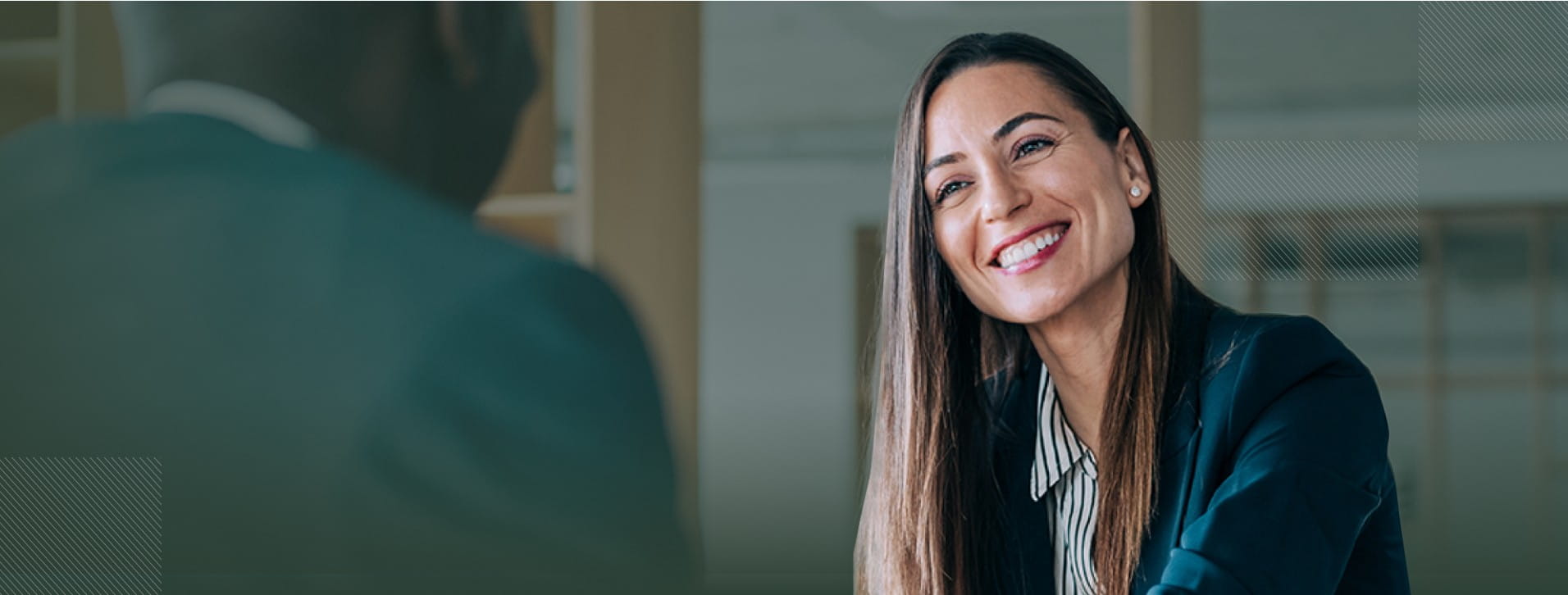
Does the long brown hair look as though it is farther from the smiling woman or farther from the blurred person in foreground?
the blurred person in foreground

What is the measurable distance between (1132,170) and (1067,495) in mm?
272

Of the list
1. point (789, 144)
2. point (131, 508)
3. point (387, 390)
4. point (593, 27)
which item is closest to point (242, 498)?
point (387, 390)

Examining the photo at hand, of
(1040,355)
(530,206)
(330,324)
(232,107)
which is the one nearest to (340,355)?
(330,324)

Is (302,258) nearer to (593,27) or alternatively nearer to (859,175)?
(593,27)

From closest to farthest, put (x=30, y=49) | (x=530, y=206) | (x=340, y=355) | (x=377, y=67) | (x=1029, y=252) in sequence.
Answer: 1. (x=340, y=355)
2. (x=377, y=67)
3. (x=1029, y=252)
4. (x=30, y=49)
5. (x=530, y=206)

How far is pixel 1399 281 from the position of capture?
6.01 meters

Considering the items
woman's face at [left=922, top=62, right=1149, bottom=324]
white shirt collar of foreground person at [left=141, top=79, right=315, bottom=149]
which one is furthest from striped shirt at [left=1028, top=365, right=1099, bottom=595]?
white shirt collar of foreground person at [left=141, top=79, right=315, bottom=149]

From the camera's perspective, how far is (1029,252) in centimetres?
108

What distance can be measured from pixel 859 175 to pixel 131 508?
565 centimetres

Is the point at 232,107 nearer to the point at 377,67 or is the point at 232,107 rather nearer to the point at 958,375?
the point at 377,67

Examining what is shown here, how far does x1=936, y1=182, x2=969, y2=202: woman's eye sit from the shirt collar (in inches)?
7.9

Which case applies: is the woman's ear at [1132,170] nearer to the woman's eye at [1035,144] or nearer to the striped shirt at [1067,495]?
the woman's eye at [1035,144]

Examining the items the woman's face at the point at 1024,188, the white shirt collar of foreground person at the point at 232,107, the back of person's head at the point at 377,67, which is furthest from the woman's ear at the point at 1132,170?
the white shirt collar of foreground person at the point at 232,107

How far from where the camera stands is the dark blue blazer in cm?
87
